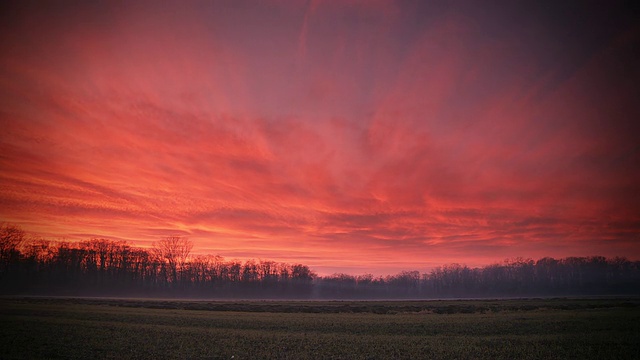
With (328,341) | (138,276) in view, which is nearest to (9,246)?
(138,276)

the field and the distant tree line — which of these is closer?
the field

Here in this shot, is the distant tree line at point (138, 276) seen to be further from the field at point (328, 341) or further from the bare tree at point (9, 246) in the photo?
the field at point (328, 341)

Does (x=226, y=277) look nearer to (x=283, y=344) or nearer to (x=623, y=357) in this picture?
(x=283, y=344)

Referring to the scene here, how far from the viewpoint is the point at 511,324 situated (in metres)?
38.0

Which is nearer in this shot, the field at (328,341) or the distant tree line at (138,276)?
the field at (328,341)

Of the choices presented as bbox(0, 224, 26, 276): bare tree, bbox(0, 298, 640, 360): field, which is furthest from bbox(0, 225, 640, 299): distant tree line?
bbox(0, 298, 640, 360): field

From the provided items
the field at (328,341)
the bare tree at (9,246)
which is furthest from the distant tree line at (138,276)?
the field at (328,341)

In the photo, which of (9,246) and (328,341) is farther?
(9,246)

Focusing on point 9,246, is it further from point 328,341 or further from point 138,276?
point 328,341

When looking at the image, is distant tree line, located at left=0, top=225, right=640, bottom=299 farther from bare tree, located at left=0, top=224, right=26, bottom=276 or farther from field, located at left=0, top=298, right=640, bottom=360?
field, located at left=0, top=298, right=640, bottom=360

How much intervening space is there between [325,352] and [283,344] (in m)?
4.44

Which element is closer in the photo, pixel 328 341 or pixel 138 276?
pixel 328 341

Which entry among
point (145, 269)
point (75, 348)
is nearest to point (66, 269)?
point (145, 269)

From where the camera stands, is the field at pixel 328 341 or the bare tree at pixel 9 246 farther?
the bare tree at pixel 9 246
